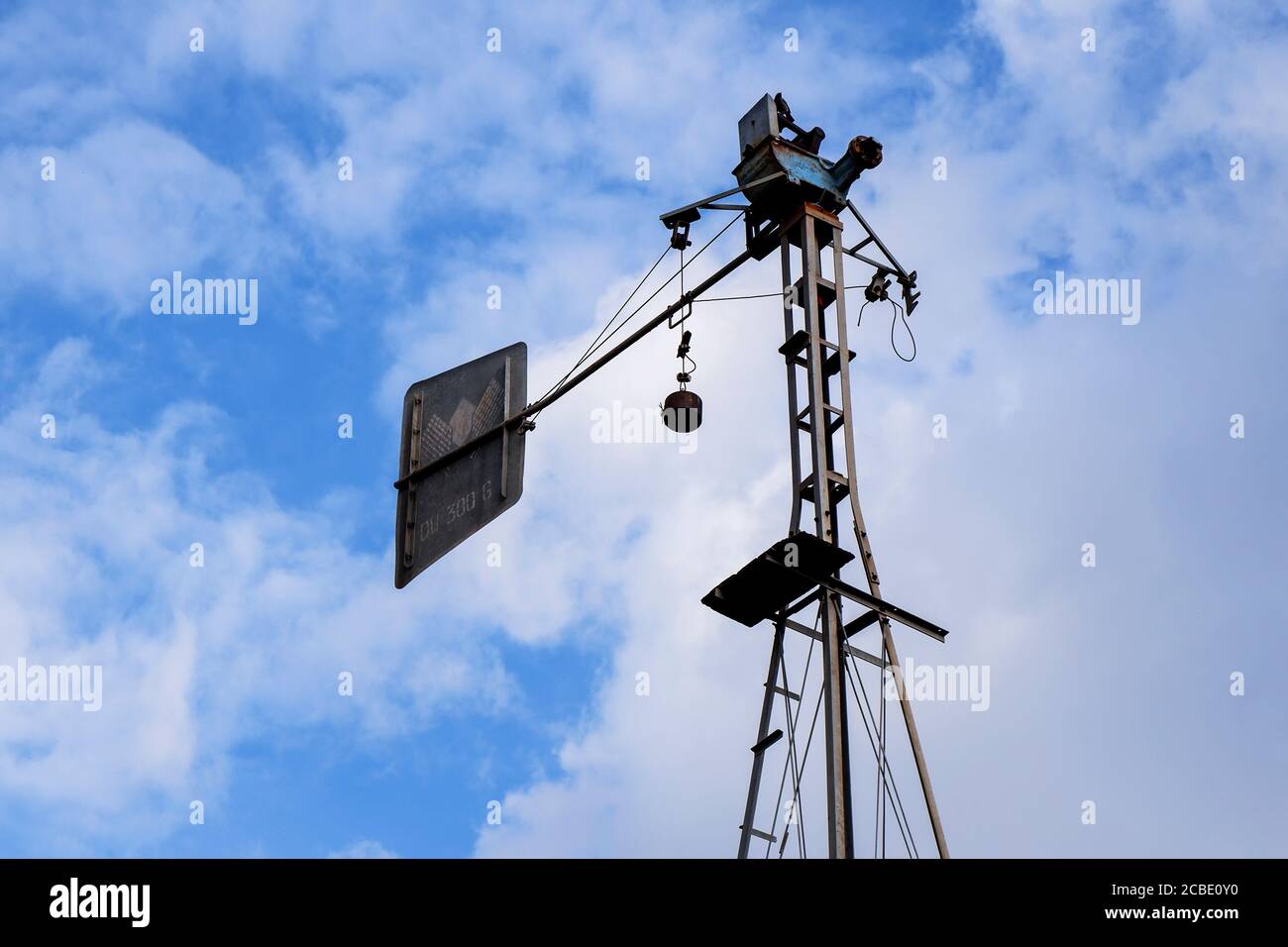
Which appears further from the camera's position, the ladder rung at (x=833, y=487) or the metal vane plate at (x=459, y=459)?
the metal vane plate at (x=459, y=459)

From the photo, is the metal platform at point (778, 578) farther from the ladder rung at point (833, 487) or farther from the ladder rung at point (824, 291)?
the ladder rung at point (824, 291)

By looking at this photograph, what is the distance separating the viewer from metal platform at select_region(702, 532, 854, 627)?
19.5 meters

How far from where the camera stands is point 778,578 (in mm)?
19656

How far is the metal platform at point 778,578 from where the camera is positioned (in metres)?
19.5

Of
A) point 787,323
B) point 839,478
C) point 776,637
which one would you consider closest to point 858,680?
point 776,637

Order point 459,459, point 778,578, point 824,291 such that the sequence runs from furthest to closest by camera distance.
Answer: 1. point 459,459
2. point 824,291
3. point 778,578

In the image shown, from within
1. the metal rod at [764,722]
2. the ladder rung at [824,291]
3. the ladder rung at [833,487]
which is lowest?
the metal rod at [764,722]

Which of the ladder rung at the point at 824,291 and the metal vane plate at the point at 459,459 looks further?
the metal vane plate at the point at 459,459

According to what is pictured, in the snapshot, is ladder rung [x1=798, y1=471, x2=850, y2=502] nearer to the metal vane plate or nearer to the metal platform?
the metal platform

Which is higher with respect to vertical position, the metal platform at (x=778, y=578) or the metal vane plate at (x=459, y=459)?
the metal vane plate at (x=459, y=459)

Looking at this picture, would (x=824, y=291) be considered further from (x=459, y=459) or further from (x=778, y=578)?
(x=459, y=459)

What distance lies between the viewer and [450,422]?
2422 cm
